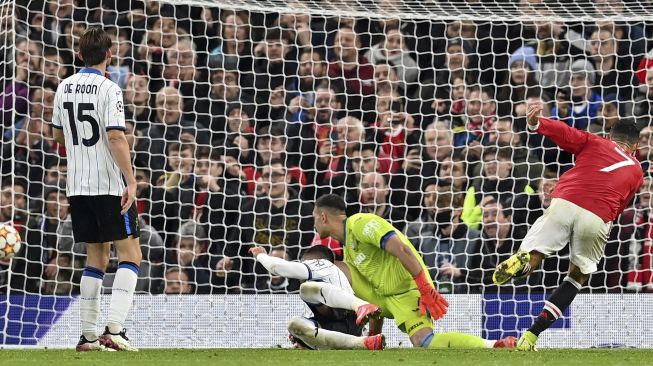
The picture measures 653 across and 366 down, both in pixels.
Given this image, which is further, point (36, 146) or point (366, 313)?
point (36, 146)

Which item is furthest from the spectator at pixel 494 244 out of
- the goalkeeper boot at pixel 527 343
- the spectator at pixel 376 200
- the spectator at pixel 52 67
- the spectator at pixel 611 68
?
the spectator at pixel 52 67

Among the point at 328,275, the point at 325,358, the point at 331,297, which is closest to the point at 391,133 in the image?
the point at 328,275

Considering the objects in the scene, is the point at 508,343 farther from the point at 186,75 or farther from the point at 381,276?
the point at 186,75

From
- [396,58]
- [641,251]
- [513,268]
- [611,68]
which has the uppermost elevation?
[611,68]

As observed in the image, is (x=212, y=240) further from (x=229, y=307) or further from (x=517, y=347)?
(x=517, y=347)

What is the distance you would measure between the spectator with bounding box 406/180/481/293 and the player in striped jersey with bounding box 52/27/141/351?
13.2ft

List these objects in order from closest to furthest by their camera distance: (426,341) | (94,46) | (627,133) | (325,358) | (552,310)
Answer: (325,358) → (94,46) → (552,310) → (627,133) → (426,341)

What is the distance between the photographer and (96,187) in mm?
6789

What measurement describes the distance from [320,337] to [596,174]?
2.08 meters

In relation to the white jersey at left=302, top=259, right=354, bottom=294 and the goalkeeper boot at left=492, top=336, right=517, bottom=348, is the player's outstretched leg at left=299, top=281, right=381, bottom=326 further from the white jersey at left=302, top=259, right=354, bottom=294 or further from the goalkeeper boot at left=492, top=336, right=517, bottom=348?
the goalkeeper boot at left=492, top=336, right=517, bottom=348

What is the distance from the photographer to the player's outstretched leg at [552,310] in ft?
23.4

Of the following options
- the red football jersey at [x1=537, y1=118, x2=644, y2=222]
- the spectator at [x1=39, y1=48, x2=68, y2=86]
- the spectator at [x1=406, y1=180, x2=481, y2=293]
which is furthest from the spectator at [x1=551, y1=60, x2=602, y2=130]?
the spectator at [x1=39, y1=48, x2=68, y2=86]

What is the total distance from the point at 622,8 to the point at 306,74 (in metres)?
3.05

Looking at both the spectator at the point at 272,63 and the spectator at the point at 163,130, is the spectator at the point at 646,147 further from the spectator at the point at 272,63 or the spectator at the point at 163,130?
the spectator at the point at 163,130
